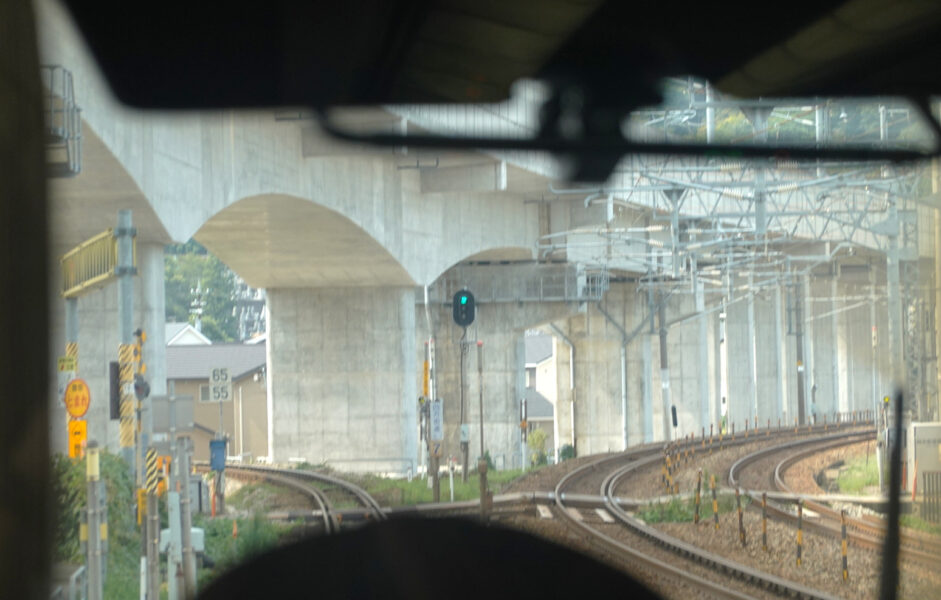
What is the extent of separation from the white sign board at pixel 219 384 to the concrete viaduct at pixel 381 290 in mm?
1190

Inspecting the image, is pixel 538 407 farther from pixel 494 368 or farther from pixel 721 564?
pixel 721 564

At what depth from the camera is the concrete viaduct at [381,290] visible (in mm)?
2707

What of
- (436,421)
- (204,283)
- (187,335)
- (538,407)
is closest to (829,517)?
(187,335)

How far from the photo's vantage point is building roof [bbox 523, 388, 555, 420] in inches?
2319

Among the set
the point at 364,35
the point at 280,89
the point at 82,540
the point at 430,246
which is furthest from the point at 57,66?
the point at 430,246

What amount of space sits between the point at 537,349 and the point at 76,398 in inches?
2363

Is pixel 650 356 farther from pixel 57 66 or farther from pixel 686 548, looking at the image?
pixel 57 66

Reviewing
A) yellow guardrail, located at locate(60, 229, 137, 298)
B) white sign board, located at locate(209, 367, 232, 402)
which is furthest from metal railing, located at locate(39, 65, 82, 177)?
white sign board, located at locate(209, 367, 232, 402)

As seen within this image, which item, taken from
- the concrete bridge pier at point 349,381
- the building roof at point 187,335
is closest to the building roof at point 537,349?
the concrete bridge pier at point 349,381

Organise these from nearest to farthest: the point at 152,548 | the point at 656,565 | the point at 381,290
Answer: the point at 656,565, the point at 152,548, the point at 381,290

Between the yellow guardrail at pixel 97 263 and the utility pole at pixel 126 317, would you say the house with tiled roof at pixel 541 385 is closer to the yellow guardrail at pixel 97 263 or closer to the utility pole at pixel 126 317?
the utility pole at pixel 126 317

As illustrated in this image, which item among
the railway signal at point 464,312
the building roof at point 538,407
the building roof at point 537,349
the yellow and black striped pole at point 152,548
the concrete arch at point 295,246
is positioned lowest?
the building roof at point 538,407

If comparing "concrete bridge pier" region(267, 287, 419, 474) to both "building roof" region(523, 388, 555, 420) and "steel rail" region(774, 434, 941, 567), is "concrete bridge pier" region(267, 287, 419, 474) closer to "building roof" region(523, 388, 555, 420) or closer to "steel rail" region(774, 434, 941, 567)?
"steel rail" region(774, 434, 941, 567)

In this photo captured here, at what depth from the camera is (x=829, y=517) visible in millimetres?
10766
